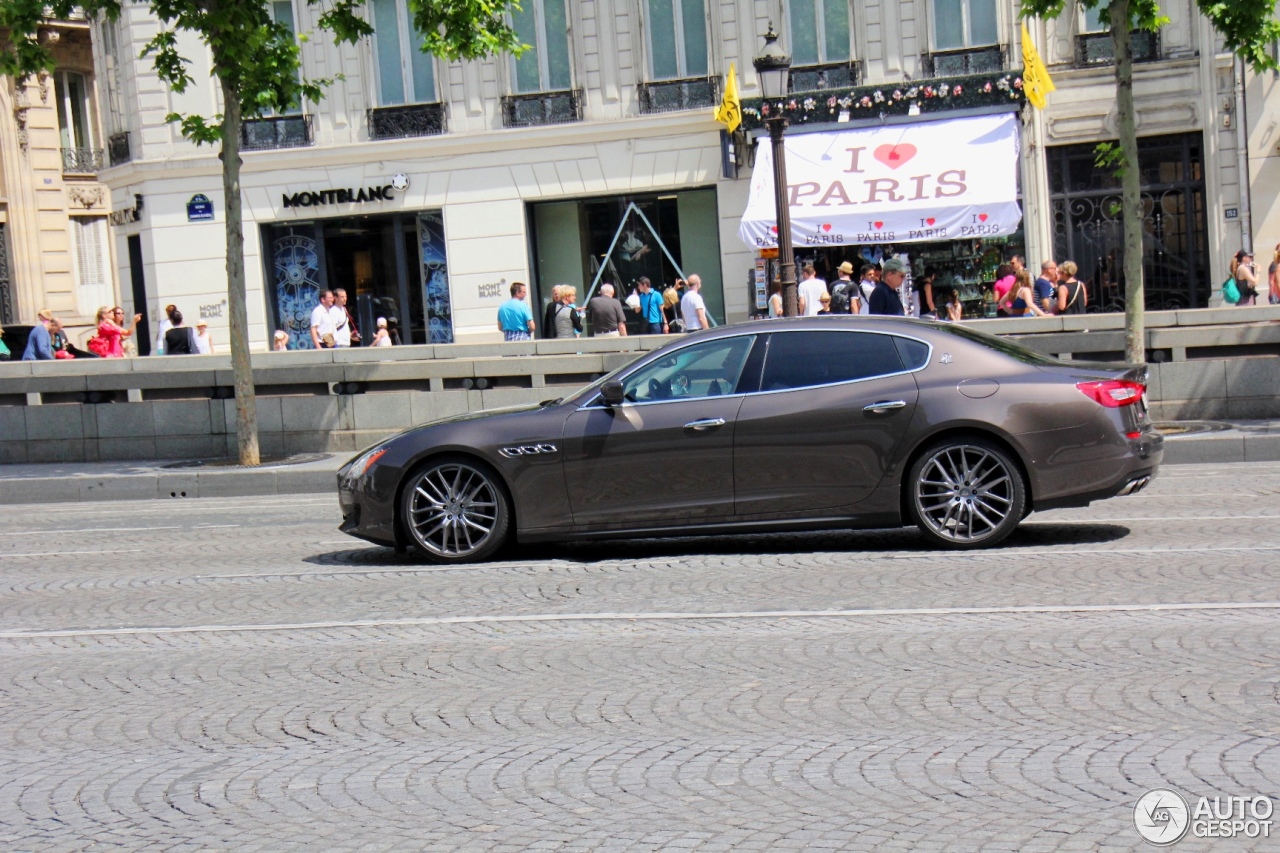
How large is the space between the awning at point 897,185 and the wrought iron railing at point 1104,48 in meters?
1.78

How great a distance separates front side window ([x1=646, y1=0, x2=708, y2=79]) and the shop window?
2118cm

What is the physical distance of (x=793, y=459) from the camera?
9.27 m

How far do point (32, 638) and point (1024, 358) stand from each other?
6.08 meters

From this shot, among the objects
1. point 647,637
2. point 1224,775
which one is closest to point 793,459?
point 647,637

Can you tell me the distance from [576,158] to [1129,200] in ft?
44.3

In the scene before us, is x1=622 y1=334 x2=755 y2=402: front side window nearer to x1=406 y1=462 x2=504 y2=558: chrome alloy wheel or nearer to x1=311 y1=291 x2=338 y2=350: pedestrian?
x1=406 y1=462 x2=504 y2=558: chrome alloy wheel

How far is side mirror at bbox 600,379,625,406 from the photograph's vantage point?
9430 mm

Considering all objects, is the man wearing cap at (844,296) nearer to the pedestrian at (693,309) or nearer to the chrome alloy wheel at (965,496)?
the pedestrian at (693,309)

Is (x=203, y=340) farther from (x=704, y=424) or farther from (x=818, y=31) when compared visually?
(x=704, y=424)

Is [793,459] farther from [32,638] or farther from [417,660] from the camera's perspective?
[32,638]

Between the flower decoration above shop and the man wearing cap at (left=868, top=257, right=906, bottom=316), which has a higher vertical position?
the flower decoration above shop

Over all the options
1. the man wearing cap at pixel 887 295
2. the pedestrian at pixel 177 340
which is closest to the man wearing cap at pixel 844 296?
the man wearing cap at pixel 887 295

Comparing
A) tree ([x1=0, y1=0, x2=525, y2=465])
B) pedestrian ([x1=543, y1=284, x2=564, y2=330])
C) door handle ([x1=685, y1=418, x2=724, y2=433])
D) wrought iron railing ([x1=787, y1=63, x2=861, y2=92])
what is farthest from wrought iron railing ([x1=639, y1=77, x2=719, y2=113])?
door handle ([x1=685, y1=418, x2=724, y2=433])

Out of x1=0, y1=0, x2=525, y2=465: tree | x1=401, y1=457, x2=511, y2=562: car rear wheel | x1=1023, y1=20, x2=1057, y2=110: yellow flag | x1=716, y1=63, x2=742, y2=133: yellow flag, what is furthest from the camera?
x1=716, y1=63, x2=742, y2=133: yellow flag
